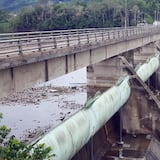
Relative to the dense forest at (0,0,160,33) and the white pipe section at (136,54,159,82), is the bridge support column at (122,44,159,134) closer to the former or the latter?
the white pipe section at (136,54,159,82)

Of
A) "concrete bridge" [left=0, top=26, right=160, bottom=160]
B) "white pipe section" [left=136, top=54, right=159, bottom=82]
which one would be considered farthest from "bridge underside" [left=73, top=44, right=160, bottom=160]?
"white pipe section" [left=136, top=54, right=159, bottom=82]

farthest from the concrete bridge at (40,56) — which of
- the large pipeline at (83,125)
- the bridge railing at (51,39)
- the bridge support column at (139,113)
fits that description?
the bridge support column at (139,113)

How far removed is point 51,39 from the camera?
2044 cm

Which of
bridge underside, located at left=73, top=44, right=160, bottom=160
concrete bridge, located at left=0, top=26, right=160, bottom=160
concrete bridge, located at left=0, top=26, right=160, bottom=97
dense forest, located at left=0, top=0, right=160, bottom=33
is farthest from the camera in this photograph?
dense forest, located at left=0, top=0, right=160, bottom=33

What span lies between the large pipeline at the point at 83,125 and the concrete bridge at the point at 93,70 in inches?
7.2

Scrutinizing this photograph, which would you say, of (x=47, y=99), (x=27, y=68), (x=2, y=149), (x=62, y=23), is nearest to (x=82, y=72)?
(x=47, y=99)

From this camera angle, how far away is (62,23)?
3895 inches

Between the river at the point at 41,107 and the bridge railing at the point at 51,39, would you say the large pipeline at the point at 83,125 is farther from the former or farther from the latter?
the river at the point at 41,107

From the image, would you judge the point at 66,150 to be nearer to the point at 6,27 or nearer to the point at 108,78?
the point at 108,78

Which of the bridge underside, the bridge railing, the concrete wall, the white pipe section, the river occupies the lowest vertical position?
the river

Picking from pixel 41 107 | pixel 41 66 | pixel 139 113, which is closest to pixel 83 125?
pixel 41 66

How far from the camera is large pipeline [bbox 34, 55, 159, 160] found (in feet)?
44.8

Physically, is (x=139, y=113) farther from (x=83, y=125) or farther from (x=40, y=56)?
(x=40, y=56)

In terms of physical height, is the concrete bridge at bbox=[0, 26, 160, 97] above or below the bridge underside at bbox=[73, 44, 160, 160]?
above
